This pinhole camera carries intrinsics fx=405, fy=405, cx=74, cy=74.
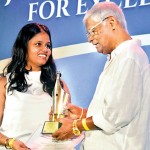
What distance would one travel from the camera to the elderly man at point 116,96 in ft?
5.69

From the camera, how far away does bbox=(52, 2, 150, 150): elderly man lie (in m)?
1.73

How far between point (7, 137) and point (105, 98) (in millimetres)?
896

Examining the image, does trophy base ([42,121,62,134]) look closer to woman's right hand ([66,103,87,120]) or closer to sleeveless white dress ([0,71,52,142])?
woman's right hand ([66,103,87,120])

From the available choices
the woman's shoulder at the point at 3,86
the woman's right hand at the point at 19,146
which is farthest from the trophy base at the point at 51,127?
the woman's shoulder at the point at 3,86

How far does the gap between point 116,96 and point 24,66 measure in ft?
3.31

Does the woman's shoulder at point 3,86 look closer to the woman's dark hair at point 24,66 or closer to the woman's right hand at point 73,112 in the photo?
the woman's dark hair at point 24,66

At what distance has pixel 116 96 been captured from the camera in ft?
5.69

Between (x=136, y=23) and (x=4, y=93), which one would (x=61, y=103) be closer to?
(x=4, y=93)

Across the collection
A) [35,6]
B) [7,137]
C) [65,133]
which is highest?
[35,6]

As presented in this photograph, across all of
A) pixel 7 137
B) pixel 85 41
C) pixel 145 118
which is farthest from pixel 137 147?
pixel 85 41

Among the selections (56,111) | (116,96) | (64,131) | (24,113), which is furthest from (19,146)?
(116,96)

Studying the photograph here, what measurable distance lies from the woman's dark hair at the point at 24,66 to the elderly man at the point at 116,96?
646 millimetres

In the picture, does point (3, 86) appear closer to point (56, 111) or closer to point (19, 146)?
point (19, 146)

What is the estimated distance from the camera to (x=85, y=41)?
2.77 meters
